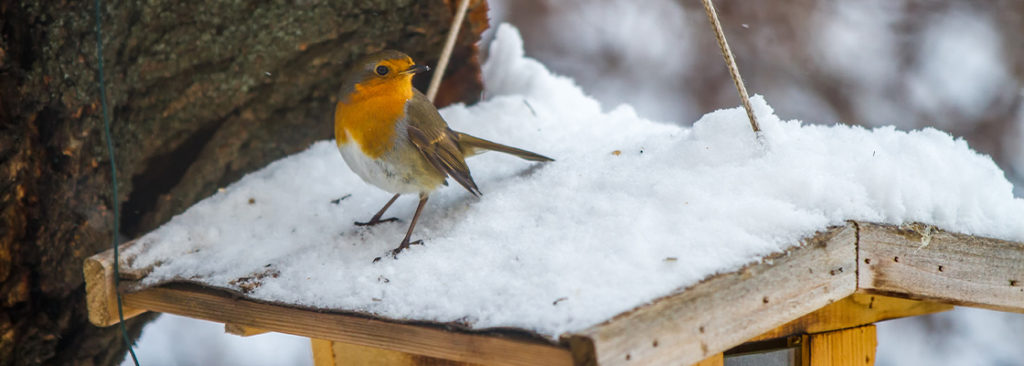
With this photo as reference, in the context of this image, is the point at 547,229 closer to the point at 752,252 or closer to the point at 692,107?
the point at 752,252

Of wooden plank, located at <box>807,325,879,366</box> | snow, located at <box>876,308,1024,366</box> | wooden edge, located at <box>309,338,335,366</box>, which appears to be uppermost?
wooden edge, located at <box>309,338,335,366</box>

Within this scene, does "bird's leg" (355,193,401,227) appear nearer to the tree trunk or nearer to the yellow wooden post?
the yellow wooden post

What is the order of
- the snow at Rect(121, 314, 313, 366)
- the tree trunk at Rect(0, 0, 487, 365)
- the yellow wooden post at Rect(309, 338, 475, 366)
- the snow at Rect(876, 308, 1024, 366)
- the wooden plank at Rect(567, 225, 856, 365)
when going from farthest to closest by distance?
the snow at Rect(876, 308, 1024, 366) → the snow at Rect(121, 314, 313, 366) → the tree trunk at Rect(0, 0, 487, 365) → the yellow wooden post at Rect(309, 338, 475, 366) → the wooden plank at Rect(567, 225, 856, 365)

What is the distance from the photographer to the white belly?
72.7 inches

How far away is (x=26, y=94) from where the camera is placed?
1935 millimetres

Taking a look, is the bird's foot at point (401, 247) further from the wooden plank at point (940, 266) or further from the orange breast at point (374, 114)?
the wooden plank at point (940, 266)

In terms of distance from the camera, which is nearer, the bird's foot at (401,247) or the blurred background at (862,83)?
the bird's foot at (401,247)

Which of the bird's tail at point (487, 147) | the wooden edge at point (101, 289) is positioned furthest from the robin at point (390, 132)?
the wooden edge at point (101, 289)

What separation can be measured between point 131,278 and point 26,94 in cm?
53

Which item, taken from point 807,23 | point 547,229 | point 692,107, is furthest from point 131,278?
point 807,23

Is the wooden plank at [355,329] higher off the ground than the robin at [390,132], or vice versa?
the robin at [390,132]

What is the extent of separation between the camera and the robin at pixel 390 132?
1837mm

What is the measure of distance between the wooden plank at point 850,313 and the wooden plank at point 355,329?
72 cm

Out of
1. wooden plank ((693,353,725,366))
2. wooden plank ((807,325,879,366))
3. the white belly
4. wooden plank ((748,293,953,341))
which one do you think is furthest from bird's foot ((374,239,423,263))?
wooden plank ((807,325,879,366))
